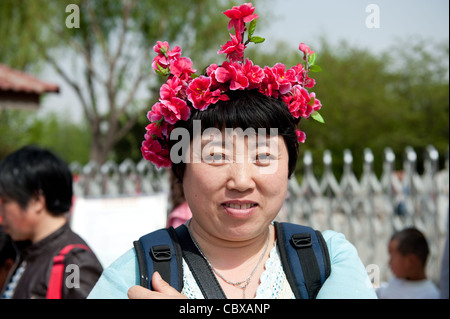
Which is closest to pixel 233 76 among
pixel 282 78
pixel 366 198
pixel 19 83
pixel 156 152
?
pixel 282 78

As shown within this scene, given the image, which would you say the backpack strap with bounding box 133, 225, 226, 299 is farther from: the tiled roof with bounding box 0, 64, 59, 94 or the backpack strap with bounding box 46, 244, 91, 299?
the tiled roof with bounding box 0, 64, 59, 94

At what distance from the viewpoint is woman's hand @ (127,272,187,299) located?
1297mm

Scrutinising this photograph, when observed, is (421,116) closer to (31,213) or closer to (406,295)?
(406,295)

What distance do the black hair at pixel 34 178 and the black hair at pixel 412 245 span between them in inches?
101

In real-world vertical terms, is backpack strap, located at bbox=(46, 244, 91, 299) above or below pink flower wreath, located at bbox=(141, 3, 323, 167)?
below

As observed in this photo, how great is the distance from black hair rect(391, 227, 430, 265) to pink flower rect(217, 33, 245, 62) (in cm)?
285

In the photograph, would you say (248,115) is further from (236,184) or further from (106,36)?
(106,36)

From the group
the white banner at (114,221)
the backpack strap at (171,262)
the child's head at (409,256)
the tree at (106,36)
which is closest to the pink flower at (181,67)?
the backpack strap at (171,262)

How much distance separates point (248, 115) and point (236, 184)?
0.20m

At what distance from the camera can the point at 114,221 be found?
178 inches

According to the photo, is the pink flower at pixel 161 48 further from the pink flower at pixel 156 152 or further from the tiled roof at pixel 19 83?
the tiled roof at pixel 19 83

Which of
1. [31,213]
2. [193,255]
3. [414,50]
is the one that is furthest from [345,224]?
[414,50]

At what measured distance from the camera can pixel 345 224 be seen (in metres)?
6.88

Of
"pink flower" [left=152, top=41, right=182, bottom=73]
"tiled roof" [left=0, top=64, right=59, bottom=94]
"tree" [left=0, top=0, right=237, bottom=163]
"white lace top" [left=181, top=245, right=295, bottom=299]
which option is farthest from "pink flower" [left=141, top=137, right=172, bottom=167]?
"tree" [left=0, top=0, right=237, bottom=163]
